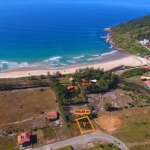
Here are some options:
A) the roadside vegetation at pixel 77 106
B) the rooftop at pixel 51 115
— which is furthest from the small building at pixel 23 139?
the rooftop at pixel 51 115

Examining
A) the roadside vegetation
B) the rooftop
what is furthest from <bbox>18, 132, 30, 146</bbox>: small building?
the rooftop

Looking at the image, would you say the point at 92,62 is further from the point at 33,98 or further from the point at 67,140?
the point at 67,140

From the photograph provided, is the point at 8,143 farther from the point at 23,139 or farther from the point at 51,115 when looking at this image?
the point at 51,115

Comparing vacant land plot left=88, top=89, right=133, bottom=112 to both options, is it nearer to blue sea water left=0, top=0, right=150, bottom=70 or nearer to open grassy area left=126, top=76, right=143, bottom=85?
open grassy area left=126, top=76, right=143, bottom=85

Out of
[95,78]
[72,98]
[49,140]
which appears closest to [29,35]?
[95,78]

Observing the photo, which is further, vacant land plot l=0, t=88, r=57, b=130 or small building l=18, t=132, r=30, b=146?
vacant land plot l=0, t=88, r=57, b=130
